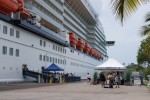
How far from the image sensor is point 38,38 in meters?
51.2

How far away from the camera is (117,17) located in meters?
8.43

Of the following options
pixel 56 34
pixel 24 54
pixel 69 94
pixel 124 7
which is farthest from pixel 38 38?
pixel 124 7

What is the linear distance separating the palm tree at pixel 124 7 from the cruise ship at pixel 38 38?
93.4ft

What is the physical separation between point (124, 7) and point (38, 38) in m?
43.3

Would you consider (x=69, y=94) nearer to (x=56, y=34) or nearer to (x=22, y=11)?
(x=22, y=11)

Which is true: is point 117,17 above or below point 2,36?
below

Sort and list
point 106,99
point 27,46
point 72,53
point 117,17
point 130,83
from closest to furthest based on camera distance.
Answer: point 117,17 < point 106,99 < point 130,83 < point 27,46 < point 72,53

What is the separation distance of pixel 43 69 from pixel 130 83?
15.9 metres

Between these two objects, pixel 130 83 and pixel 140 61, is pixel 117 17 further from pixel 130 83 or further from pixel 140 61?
pixel 140 61

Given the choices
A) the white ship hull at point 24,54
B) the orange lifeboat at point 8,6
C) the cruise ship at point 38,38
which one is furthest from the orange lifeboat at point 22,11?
the orange lifeboat at point 8,6

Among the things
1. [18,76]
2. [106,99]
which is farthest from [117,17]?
[18,76]

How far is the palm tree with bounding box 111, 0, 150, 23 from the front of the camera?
8.27m

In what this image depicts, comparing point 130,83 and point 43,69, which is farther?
point 43,69

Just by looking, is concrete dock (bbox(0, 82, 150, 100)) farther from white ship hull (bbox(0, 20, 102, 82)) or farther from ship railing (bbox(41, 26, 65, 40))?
ship railing (bbox(41, 26, 65, 40))
